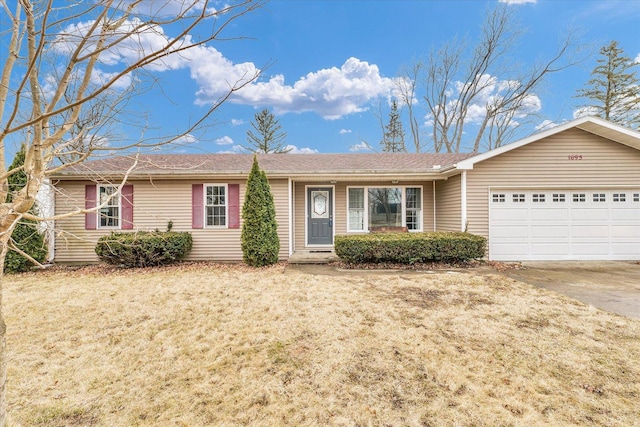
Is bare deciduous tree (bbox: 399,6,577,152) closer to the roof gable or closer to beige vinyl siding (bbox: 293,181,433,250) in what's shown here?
the roof gable

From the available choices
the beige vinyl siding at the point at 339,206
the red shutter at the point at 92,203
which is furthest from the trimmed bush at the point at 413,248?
the red shutter at the point at 92,203

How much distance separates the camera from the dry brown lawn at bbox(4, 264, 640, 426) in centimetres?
232

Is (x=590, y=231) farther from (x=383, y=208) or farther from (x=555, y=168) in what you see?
(x=383, y=208)

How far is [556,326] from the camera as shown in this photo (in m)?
3.81

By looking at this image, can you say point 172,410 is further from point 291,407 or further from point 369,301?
point 369,301

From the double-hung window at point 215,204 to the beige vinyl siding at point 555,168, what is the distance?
7151mm

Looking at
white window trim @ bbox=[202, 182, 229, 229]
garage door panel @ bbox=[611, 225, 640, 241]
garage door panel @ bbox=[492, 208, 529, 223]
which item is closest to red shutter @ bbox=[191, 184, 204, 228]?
white window trim @ bbox=[202, 182, 229, 229]

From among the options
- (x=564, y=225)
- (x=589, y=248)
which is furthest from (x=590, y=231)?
(x=564, y=225)

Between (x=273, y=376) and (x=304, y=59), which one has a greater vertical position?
(x=304, y=59)

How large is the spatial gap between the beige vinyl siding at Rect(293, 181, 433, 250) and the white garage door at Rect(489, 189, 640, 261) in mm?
2018

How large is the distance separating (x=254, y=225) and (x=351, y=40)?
12.3 metres

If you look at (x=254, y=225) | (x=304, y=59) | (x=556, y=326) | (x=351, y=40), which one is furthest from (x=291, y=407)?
(x=351, y=40)

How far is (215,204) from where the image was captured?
29.2 ft

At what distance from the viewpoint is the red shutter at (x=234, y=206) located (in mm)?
8852
